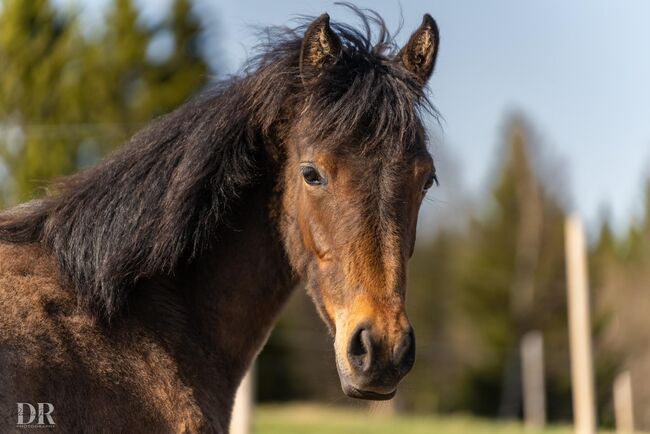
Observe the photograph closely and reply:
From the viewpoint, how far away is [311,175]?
12.5 feet

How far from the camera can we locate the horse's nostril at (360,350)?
3340 millimetres

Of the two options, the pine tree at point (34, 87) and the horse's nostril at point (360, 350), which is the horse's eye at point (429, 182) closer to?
the horse's nostril at point (360, 350)

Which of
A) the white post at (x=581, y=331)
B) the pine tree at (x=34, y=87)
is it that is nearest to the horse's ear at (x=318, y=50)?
the white post at (x=581, y=331)

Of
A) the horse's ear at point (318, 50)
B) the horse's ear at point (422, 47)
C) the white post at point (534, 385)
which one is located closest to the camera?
the horse's ear at point (318, 50)

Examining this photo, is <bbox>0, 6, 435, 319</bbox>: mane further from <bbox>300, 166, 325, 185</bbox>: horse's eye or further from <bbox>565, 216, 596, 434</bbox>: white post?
<bbox>565, 216, 596, 434</bbox>: white post

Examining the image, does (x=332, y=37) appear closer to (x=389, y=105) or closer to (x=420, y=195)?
(x=389, y=105)

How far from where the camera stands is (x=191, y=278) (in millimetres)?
4000

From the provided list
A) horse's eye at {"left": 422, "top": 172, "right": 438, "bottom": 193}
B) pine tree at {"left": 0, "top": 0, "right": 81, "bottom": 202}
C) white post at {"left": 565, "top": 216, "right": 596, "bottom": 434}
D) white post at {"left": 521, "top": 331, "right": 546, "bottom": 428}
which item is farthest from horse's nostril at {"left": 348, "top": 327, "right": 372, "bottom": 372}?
white post at {"left": 521, "top": 331, "right": 546, "bottom": 428}

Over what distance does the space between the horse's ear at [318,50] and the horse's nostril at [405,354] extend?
1.37 metres

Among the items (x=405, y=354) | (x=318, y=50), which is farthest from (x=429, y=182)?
(x=405, y=354)

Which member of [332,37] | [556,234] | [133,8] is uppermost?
[133,8]

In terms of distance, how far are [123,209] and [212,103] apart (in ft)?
2.31

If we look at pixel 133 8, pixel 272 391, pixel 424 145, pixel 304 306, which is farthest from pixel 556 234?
pixel 424 145

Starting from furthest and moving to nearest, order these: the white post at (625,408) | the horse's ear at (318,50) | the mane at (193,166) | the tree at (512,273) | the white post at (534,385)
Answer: the tree at (512,273), the white post at (534,385), the white post at (625,408), the horse's ear at (318,50), the mane at (193,166)
